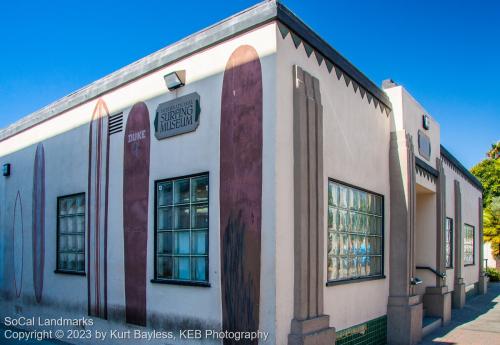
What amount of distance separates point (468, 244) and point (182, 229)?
41.9ft

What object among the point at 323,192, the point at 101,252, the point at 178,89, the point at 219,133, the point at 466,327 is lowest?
the point at 466,327

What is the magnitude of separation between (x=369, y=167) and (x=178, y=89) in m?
3.41

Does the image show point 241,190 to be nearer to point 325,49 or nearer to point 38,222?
point 325,49

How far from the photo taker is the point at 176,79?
709cm

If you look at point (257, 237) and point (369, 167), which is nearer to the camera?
point (257, 237)

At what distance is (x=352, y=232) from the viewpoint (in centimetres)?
773

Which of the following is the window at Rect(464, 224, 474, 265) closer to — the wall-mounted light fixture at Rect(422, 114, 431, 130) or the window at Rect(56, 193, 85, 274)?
the wall-mounted light fixture at Rect(422, 114, 431, 130)

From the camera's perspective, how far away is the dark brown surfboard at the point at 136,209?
24.4ft

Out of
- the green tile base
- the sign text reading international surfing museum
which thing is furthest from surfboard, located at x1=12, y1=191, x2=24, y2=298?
the green tile base

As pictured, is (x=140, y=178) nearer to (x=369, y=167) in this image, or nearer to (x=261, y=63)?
(x=261, y=63)

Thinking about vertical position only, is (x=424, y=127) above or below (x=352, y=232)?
above

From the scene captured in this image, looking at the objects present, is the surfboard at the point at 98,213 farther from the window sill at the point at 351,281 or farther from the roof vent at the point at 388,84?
the roof vent at the point at 388,84

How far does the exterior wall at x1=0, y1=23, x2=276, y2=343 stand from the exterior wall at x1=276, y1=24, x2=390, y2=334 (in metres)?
0.16

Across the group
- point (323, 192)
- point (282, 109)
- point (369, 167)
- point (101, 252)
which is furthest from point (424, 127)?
point (101, 252)
